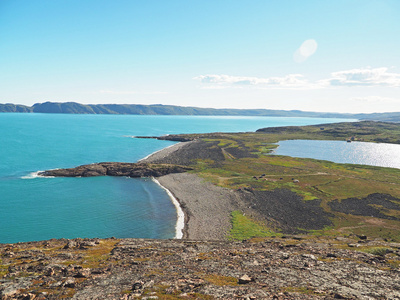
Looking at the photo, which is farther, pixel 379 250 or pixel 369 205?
pixel 369 205

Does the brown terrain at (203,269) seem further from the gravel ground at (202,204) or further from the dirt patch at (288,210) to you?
the dirt patch at (288,210)

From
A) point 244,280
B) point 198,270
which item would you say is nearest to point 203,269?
point 198,270

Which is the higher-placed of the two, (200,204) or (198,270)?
(198,270)

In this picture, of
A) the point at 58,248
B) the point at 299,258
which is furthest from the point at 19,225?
the point at 299,258

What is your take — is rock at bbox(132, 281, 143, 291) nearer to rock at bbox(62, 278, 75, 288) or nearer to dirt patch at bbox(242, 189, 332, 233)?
rock at bbox(62, 278, 75, 288)

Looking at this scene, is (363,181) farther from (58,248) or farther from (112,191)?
(58,248)

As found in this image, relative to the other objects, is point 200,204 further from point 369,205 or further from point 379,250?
point 369,205

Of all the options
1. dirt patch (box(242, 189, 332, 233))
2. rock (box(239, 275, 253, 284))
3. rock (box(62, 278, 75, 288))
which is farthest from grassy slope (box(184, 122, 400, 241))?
rock (box(62, 278, 75, 288))
